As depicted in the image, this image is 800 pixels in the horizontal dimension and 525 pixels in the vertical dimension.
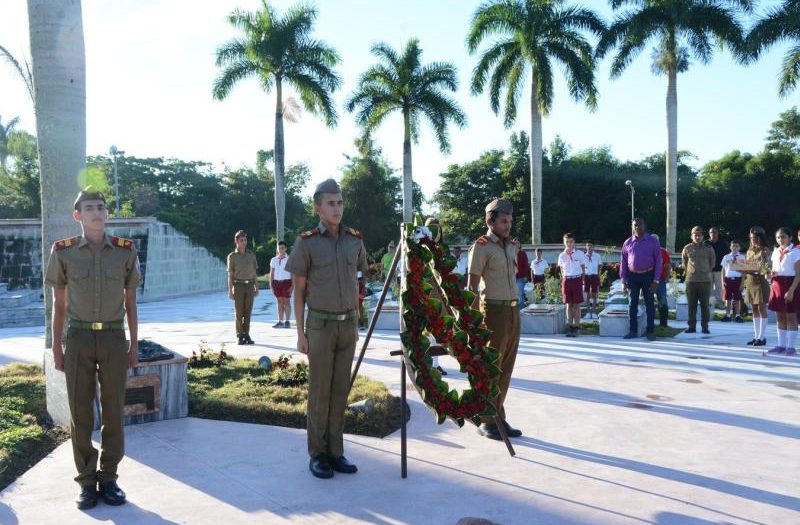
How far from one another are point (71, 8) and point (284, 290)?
271 inches

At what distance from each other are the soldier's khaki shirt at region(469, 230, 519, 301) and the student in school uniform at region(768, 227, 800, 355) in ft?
16.4

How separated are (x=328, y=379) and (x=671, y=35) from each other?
27.3 meters

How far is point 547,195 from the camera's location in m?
47.7

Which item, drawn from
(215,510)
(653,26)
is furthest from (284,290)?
(653,26)

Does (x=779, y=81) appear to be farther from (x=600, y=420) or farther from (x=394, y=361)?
(x=600, y=420)

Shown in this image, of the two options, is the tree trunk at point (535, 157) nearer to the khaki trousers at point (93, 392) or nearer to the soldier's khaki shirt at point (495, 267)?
the soldier's khaki shirt at point (495, 267)

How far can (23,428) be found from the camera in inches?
216

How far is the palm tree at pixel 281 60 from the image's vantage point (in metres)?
27.4

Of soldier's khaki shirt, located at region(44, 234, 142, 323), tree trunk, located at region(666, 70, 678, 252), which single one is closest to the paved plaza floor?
soldier's khaki shirt, located at region(44, 234, 142, 323)

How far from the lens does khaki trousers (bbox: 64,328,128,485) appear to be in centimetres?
421

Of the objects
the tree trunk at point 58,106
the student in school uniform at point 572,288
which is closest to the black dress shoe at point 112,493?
the tree trunk at point 58,106

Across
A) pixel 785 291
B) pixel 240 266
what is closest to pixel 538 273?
pixel 785 291

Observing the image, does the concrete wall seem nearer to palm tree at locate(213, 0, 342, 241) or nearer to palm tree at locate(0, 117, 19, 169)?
palm tree at locate(213, 0, 342, 241)

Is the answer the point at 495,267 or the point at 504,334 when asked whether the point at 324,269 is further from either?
the point at 504,334
